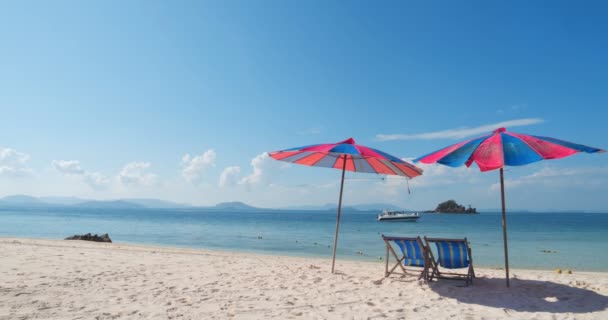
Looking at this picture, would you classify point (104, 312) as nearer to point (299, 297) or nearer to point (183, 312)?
point (183, 312)

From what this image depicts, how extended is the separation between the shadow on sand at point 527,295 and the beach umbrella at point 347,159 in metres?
2.17

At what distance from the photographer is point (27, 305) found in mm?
4570

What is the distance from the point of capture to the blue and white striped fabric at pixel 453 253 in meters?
6.03

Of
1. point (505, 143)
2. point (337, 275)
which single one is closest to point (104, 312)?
point (337, 275)

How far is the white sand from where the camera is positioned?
14.6ft

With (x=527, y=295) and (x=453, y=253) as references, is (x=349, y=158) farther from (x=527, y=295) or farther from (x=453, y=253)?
(x=527, y=295)

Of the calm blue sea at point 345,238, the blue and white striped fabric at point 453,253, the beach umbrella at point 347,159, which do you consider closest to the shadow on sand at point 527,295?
the blue and white striped fabric at point 453,253

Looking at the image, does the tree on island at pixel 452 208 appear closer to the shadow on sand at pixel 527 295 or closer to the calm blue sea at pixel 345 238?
the calm blue sea at pixel 345 238

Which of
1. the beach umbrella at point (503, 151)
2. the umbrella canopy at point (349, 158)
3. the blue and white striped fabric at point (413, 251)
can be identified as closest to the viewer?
the beach umbrella at point (503, 151)

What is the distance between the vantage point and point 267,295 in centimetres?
532

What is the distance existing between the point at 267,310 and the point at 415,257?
9.87 ft

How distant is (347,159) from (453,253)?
2935 millimetres

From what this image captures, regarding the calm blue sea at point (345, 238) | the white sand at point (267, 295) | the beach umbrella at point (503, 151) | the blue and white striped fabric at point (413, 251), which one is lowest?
the calm blue sea at point (345, 238)

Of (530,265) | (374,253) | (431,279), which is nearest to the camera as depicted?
(431,279)
